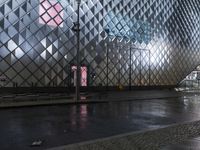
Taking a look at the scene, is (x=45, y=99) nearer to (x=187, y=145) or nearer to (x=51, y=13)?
(x=187, y=145)

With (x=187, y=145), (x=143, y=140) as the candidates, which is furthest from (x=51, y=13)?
(x=187, y=145)

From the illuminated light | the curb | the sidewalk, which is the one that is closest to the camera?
the curb

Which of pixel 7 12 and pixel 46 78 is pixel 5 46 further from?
pixel 46 78

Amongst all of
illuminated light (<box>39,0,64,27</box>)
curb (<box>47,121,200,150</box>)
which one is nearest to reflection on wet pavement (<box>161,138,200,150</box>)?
curb (<box>47,121,200,150</box>)

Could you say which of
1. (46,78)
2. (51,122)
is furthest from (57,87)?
(51,122)

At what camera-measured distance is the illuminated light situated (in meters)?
46.5

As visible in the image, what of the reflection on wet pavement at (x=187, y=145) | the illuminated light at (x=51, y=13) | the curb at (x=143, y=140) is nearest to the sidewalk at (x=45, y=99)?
the curb at (x=143, y=140)

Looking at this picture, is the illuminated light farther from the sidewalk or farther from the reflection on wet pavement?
the reflection on wet pavement

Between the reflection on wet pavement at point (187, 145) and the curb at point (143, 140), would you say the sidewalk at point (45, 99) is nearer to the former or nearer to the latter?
the curb at point (143, 140)

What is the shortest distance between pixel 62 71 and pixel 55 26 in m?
6.17

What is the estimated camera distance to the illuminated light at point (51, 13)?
46500 mm

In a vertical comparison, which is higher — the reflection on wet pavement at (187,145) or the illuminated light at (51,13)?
the illuminated light at (51,13)

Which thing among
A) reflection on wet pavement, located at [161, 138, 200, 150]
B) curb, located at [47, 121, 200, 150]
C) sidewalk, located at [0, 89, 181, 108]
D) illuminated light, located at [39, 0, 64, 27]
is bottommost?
reflection on wet pavement, located at [161, 138, 200, 150]

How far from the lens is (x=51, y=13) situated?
4753 cm
